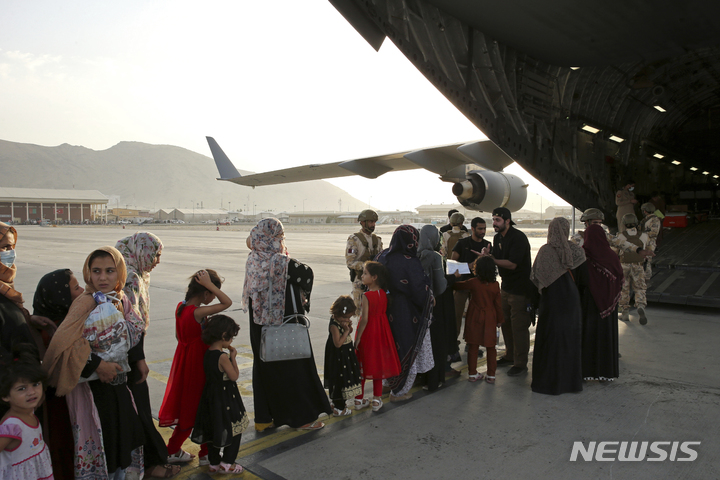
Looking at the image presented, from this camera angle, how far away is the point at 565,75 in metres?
8.66

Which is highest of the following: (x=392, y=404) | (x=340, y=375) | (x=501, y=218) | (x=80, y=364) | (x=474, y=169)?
(x=474, y=169)

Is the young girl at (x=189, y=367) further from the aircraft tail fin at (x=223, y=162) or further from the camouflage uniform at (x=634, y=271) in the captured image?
the aircraft tail fin at (x=223, y=162)

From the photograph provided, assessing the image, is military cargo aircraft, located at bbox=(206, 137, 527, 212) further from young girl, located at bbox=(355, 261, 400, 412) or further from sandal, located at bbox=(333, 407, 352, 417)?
Result: sandal, located at bbox=(333, 407, 352, 417)

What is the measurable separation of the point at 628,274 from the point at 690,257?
3647mm

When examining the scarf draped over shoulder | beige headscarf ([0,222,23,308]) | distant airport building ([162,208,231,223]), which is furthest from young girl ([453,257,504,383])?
distant airport building ([162,208,231,223])

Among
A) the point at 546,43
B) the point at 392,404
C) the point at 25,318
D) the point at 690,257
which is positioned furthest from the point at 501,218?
the point at 690,257

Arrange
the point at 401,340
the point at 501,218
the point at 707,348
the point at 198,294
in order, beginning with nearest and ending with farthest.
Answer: the point at 198,294 → the point at 401,340 → the point at 501,218 → the point at 707,348

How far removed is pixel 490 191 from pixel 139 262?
288 inches

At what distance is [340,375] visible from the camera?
4156 millimetres

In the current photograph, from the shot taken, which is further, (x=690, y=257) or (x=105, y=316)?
(x=690, y=257)

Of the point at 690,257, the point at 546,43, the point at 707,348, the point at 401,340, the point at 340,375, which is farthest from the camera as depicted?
the point at 690,257

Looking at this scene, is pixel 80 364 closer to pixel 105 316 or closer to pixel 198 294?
pixel 105 316

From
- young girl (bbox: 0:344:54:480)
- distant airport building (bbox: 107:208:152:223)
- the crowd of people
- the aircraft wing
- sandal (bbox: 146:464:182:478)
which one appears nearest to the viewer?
young girl (bbox: 0:344:54:480)

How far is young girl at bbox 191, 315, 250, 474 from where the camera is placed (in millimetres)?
3197
